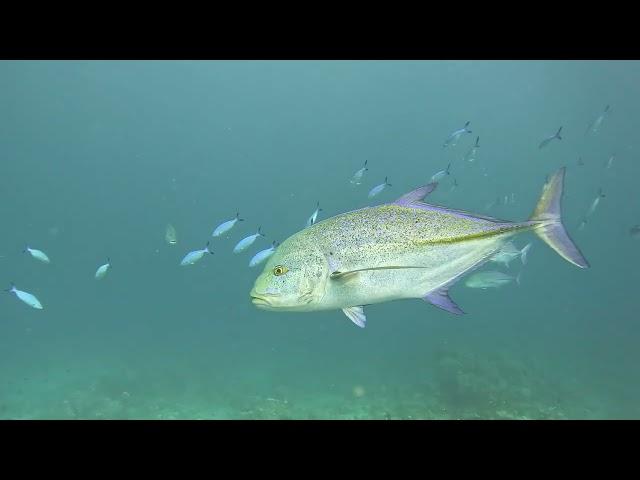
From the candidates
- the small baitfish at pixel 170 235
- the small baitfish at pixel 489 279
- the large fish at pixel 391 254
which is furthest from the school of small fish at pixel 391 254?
the small baitfish at pixel 170 235

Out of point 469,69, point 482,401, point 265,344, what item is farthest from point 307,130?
point 482,401

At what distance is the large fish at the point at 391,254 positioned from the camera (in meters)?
2.71

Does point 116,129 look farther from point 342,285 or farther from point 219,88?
point 342,285

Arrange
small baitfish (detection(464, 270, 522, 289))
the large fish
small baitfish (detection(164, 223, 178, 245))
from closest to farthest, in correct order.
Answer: the large fish < small baitfish (detection(464, 270, 522, 289)) < small baitfish (detection(164, 223, 178, 245))

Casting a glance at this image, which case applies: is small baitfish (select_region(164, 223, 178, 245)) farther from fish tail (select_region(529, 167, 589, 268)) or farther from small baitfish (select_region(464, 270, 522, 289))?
fish tail (select_region(529, 167, 589, 268))

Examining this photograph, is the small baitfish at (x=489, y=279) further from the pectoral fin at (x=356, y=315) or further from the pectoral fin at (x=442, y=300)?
the pectoral fin at (x=356, y=315)

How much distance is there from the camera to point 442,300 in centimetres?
285

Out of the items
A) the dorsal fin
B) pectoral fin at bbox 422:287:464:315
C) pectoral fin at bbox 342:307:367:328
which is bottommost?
pectoral fin at bbox 342:307:367:328

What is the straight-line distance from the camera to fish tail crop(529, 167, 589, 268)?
2.83 meters

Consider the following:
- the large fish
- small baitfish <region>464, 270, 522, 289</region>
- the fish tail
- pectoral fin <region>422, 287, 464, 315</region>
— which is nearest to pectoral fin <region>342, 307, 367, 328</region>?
the large fish

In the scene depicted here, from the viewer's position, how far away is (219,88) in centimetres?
6656

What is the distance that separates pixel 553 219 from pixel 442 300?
105 cm

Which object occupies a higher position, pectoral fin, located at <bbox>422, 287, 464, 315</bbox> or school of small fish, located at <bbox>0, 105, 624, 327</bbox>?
school of small fish, located at <bbox>0, 105, 624, 327</bbox>

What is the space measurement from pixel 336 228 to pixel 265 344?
1019 inches
